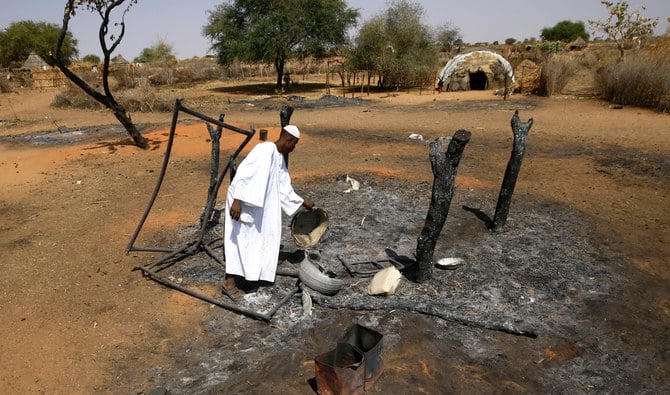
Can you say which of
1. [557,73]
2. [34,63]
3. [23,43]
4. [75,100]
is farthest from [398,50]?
[23,43]

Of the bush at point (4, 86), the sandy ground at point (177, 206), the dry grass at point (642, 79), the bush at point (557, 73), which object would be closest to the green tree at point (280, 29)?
the sandy ground at point (177, 206)

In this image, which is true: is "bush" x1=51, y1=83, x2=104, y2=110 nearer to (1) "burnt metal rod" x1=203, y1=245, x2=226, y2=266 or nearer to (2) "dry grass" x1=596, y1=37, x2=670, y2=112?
(1) "burnt metal rod" x1=203, y1=245, x2=226, y2=266

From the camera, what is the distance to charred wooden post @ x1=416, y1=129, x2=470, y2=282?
159 inches

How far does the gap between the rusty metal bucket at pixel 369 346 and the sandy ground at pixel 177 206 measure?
13 centimetres

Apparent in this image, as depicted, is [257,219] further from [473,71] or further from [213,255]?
[473,71]

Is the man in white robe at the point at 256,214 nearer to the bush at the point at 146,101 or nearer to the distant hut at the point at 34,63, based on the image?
the bush at the point at 146,101

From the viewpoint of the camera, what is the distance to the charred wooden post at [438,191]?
4047 mm

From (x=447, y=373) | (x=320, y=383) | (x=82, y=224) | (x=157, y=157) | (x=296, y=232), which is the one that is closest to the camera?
(x=320, y=383)

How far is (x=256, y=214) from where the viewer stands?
3861 millimetres

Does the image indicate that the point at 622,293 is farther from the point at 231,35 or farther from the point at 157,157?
the point at 231,35

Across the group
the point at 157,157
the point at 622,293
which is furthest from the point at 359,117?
the point at 622,293

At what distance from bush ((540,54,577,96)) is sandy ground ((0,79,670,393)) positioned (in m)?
2.28

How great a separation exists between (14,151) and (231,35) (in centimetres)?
1509

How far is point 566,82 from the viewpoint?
17734 millimetres
